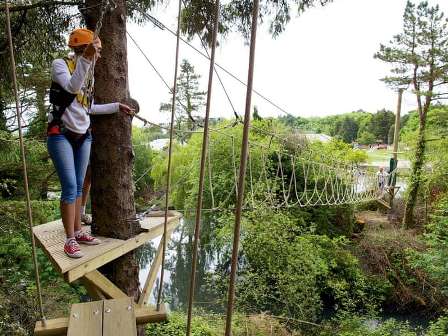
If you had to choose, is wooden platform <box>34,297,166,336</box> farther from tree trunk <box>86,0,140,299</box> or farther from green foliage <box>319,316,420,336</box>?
green foliage <box>319,316,420,336</box>

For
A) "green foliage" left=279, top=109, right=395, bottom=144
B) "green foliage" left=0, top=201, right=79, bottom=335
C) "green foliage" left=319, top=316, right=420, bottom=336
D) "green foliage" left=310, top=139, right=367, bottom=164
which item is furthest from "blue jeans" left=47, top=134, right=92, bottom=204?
"green foliage" left=279, top=109, right=395, bottom=144

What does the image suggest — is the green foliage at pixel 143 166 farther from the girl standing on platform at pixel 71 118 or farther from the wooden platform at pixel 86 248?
the girl standing on platform at pixel 71 118

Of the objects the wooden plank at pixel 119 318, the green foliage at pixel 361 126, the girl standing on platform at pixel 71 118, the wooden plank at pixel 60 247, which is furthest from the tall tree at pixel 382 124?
the wooden plank at pixel 119 318

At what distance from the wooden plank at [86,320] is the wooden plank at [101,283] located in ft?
0.72

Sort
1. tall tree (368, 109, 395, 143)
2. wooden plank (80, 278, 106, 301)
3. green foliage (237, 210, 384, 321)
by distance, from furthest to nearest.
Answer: tall tree (368, 109, 395, 143) < green foliage (237, 210, 384, 321) < wooden plank (80, 278, 106, 301)

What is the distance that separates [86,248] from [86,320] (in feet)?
1.10

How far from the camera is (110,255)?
123 centimetres

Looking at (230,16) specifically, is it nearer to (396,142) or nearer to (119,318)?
(119,318)

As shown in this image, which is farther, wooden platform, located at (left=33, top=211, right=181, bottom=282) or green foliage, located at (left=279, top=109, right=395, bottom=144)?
green foliage, located at (left=279, top=109, right=395, bottom=144)

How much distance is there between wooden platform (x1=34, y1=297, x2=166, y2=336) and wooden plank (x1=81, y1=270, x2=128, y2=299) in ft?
0.73

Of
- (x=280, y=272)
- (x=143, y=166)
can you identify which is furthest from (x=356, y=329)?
(x=143, y=166)

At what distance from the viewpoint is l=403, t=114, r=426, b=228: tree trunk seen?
7.82 meters

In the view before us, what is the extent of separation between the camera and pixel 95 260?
44.8 inches

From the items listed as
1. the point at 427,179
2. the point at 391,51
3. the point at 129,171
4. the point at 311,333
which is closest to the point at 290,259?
the point at 311,333
